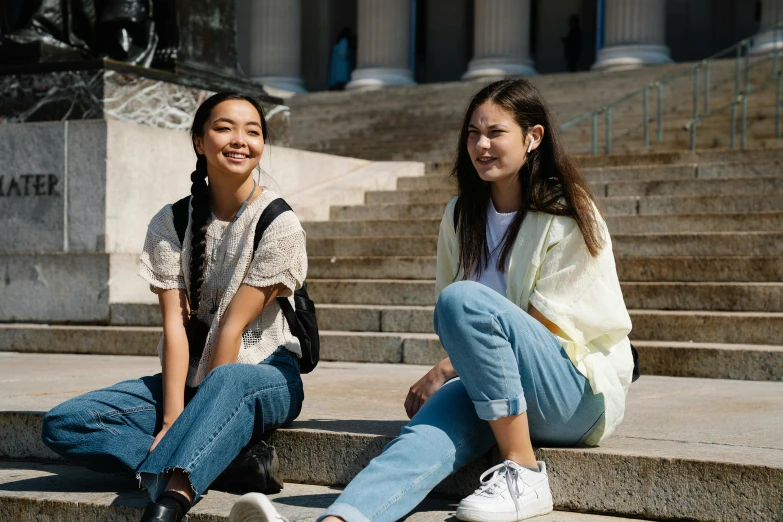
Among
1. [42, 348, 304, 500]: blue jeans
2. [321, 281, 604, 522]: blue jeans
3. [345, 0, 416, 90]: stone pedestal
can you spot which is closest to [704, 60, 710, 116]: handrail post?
[345, 0, 416, 90]: stone pedestal

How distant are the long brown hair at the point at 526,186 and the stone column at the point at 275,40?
22446 millimetres

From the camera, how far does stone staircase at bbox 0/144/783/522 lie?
343 cm

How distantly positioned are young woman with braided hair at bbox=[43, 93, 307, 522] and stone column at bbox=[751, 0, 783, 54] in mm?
17097

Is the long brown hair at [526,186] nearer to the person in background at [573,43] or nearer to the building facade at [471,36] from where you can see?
the building facade at [471,36]

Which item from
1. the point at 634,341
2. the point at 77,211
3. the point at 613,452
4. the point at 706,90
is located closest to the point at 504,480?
the point at 613,452

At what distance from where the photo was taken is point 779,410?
14.6 ft

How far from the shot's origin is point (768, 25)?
20.4m

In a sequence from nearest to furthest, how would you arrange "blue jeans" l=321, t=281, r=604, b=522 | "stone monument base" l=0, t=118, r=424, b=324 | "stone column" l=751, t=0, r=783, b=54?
→ "blue jeans" l=321, t=281, r=604, b=522 < "stone monument base" l=0, t=118, r=424, b=324 < "stone column" l=751, t=0, r=783, b=54

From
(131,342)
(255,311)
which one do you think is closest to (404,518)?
(255,311)

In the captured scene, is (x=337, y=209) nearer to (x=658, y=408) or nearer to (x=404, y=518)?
(x=658, y=408)

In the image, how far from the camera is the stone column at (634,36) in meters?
21.1

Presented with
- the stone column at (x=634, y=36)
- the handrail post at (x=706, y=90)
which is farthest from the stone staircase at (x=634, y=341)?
the stone column at (x=634, y=36)

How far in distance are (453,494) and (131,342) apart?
437 cm

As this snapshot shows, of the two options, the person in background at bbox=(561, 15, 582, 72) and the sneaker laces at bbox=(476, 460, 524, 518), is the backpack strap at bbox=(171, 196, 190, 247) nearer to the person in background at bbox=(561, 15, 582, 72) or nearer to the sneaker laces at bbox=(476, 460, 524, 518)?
the sneaker laces at bbox=(476, 460, 524, 518)
